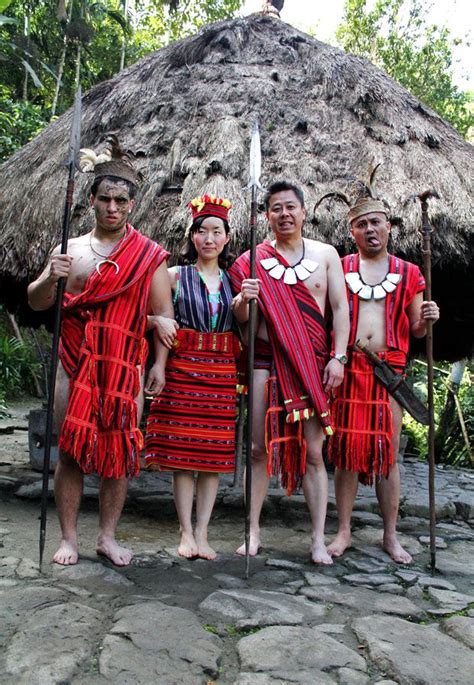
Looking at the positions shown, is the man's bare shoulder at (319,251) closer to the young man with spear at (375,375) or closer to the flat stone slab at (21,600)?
the young man with spear at (375,375)

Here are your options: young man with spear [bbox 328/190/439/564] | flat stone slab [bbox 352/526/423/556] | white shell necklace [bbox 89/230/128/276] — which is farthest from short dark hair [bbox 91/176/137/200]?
flat stone slab [bbox 352/526/423/556]

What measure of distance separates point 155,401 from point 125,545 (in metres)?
0.81

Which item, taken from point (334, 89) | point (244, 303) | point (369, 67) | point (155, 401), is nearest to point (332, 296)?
point (244, 303)

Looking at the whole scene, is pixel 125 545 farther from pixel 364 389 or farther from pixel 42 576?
pixel 364 389

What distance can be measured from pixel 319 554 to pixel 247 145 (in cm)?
285

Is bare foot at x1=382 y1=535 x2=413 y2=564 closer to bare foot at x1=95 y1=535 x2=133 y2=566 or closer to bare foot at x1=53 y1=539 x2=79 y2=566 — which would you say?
bare foot at x1=95 y1=535 x2=133 y2=566

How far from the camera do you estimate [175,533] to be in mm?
3709

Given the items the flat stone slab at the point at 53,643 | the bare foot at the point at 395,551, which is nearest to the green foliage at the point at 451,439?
the bare foot at the point at 395,551

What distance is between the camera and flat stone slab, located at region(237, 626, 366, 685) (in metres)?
1.92

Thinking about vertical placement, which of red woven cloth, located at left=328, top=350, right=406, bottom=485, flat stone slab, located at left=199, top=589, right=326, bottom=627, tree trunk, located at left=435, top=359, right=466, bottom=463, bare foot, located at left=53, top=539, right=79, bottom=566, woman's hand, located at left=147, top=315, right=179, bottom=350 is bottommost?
flat stone slab, located at left=199, top=589, right=326, bottom=627

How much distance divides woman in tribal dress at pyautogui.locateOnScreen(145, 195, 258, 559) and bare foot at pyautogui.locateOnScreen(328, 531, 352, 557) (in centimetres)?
62

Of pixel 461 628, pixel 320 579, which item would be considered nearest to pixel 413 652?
pixel 461 628

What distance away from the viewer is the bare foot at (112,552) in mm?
2889

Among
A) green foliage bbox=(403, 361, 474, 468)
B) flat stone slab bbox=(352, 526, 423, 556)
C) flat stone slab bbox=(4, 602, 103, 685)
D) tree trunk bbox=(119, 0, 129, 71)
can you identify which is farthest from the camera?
tree trunk bbox=(119, 0, 129, 71)
